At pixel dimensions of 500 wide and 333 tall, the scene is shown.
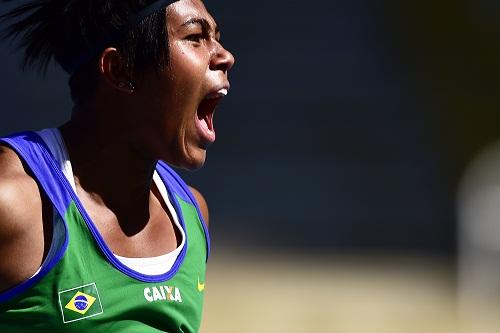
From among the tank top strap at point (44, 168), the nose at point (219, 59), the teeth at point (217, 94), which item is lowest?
the tank top strap at point (44, 168)

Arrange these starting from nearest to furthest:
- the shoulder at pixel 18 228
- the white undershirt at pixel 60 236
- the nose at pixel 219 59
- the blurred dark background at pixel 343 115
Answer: the shoulder at pixel 18 228 < the white undershirt at pixel 60 236 < the nose at pixel 219 59 < the blurred dark background at pixel 343 115

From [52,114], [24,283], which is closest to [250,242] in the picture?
[52,114]

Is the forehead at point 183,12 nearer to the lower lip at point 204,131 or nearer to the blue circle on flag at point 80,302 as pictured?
the lower lip at point 204,131

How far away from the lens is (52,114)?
8.62 m

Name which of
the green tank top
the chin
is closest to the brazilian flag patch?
the green tank top

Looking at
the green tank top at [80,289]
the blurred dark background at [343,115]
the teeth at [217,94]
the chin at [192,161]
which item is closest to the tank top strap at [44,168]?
the green tank top at [80,289]

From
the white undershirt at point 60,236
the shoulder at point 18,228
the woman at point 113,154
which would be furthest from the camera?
the white undershirt at point 60,236

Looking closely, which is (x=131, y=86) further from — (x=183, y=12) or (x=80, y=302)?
(x=80, y=302)

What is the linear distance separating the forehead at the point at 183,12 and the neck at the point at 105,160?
305 mm

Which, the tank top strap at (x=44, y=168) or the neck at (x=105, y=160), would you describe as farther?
the neck at (x=105, y=160)

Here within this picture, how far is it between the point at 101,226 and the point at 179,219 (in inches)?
13.8

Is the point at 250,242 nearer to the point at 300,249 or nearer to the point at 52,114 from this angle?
the point at 300,249

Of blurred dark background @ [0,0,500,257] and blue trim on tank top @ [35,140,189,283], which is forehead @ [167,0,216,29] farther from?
blurred dark background @ [0,0,500,257]

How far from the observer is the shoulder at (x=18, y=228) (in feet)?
8.07
